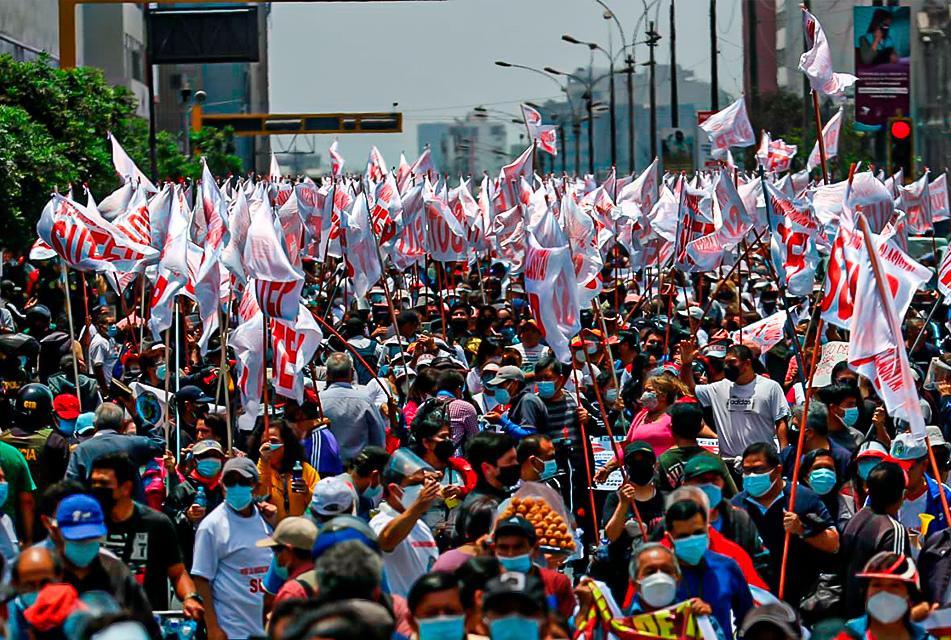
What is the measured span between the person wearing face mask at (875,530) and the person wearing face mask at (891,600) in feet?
2.97

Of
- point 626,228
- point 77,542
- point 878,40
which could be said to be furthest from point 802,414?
point 878,40

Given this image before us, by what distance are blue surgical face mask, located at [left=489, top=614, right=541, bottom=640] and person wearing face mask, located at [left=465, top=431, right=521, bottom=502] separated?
7.96ft

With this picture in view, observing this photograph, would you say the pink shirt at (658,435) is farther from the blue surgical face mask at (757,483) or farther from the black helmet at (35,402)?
the black helmet at (35,402)

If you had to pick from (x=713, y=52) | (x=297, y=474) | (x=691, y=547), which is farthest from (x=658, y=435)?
(x=713, y=52)

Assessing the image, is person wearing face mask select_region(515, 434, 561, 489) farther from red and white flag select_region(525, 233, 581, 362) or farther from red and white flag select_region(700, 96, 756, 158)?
red and white flag select_region(700, 96, 756, 158)

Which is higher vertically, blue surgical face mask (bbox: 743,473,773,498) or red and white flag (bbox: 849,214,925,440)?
red and white flag (bbox: 849,214,925,440)

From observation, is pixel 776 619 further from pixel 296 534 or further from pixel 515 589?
pixel 296 534

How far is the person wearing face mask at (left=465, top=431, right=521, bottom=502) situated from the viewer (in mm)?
7414

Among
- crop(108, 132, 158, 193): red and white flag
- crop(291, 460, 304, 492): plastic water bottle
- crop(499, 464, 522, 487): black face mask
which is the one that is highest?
crop(108, 132, 158, 193): red and white flag

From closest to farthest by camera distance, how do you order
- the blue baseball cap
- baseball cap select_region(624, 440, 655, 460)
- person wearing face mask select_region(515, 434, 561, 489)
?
1. the blue baseball cap
2. person wearing face mask select_region(515, 434, 561, 489)
3. baseball cap select_region(624, 440, 655, 460)

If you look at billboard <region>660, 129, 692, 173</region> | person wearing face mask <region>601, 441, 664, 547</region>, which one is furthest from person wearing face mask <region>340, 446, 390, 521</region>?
billboard <region>660, 129, 692, 173</region>

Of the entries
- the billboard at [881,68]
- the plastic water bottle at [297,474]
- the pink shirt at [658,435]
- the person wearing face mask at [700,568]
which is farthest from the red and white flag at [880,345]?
the billboard at [881,68]

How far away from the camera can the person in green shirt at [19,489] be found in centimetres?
779

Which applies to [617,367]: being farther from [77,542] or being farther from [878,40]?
[878,40]
